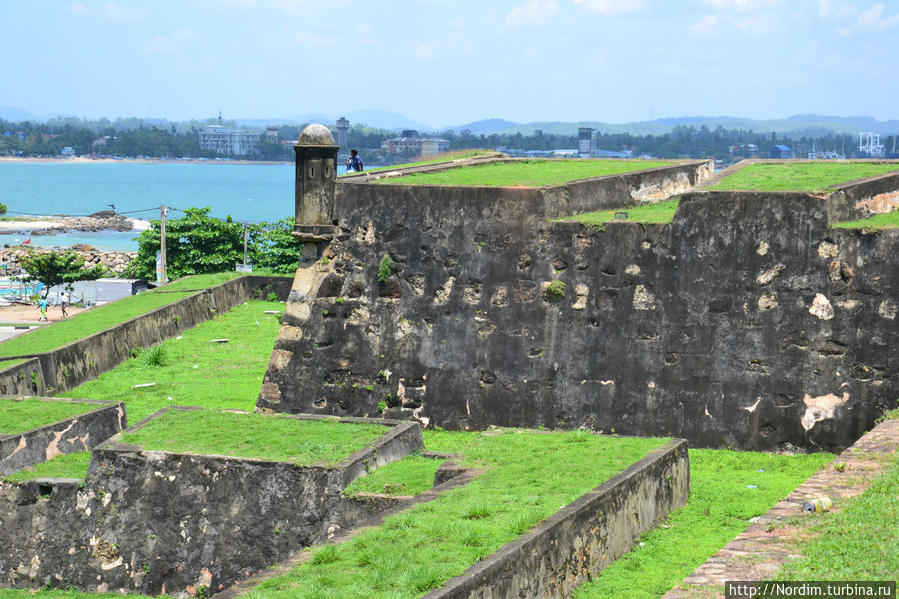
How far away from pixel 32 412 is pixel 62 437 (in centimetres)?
80

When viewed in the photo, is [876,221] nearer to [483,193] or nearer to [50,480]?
[483,193]

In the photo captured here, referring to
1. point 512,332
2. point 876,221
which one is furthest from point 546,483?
point 876,221

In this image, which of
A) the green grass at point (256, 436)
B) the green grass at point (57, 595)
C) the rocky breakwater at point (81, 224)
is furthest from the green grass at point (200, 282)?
the rocky breakwater at point (81, 224)

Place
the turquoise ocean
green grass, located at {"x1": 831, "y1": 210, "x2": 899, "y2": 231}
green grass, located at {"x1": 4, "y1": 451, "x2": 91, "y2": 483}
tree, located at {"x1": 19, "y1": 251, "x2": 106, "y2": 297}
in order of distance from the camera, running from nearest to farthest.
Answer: green grass, located at {"x1": 4, "y1": 451, "x2": 91, "y2": 483} → green grass, located at {"x1": 831, "y1": 210, "x2": 899, "y2": 231} → tree, located at {"x1": 19, "y1": 251, "x2": 106, "y2": 297} → the turquoise ocean

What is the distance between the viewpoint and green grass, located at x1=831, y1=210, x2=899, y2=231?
1274 cm

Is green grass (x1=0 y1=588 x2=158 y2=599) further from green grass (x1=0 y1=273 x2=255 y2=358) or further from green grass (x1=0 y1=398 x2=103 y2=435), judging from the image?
green grass (x1=0 y1=273 x2=255 y2=358)

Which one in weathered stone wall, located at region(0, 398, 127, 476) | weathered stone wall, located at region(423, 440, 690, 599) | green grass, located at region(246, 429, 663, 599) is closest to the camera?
green grass, located at region(246, 429, 663, 599)

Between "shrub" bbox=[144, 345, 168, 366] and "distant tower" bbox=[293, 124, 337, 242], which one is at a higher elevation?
"distant tower" bbox=[293, 124, 337, 242]

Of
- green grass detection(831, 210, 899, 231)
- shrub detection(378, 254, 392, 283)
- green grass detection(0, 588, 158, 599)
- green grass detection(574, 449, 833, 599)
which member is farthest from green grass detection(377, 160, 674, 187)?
green grass detection(0, 588, 158, 599)

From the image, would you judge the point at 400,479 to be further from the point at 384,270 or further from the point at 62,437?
the point at 384,270

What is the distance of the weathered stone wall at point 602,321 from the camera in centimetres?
1284

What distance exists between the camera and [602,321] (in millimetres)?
13828

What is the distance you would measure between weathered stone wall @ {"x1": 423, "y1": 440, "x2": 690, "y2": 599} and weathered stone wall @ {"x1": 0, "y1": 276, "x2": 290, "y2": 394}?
10.1 m

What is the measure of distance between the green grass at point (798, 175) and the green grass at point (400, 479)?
15.8 ft
